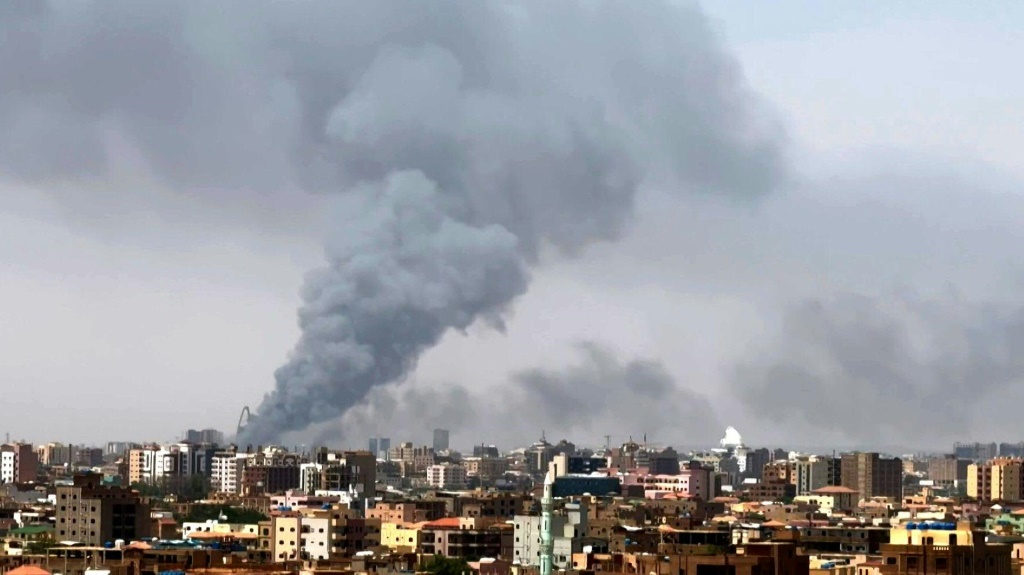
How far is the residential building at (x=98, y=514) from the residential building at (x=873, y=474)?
77.9 metres

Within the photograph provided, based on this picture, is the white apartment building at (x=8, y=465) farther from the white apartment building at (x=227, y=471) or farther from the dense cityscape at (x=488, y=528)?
the dense cityscape at (x=488, y=528)

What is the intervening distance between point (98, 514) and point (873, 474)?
3299 inches

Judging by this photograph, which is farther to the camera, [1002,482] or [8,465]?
[8,465]

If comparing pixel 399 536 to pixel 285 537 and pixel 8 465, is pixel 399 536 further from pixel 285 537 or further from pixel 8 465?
pixel 8 465

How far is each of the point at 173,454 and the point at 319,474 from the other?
4747 cm

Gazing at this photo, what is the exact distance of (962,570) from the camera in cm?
5559

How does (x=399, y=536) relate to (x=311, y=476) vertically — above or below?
below

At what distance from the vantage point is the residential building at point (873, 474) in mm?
170500

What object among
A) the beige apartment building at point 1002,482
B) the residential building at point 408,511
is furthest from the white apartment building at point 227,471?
the residential building at point 408,511

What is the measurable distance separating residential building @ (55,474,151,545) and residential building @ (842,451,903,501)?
77926 mm

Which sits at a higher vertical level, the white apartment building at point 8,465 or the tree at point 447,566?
the white apartment building at point 8,465

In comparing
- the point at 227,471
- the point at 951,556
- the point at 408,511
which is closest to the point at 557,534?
the point at 951,556

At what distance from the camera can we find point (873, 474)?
172125 millimetres

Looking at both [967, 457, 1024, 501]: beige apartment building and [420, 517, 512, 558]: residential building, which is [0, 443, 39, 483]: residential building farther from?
[420, 517, 512, 558]: residential building
